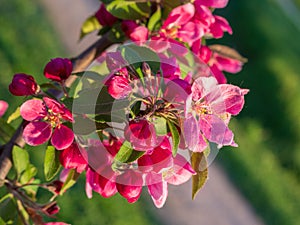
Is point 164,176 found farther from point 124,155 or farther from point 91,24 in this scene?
point 91,24

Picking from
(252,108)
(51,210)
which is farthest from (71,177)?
(252,108)

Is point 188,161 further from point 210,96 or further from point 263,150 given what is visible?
point 263,150

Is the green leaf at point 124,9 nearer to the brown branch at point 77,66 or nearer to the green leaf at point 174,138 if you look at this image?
the brown branch at point 77,66

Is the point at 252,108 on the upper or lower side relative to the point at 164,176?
lower

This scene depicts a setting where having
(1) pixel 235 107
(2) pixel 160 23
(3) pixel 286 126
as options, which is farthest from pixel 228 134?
(3) pixel 286 126

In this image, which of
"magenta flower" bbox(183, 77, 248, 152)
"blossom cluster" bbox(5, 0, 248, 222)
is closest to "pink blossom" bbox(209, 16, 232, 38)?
"blossom cluster" bbox(5, 0, 248, 222)

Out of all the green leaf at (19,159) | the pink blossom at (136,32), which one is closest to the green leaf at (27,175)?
the green leaf at (19,159)

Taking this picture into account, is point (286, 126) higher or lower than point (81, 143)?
lower
